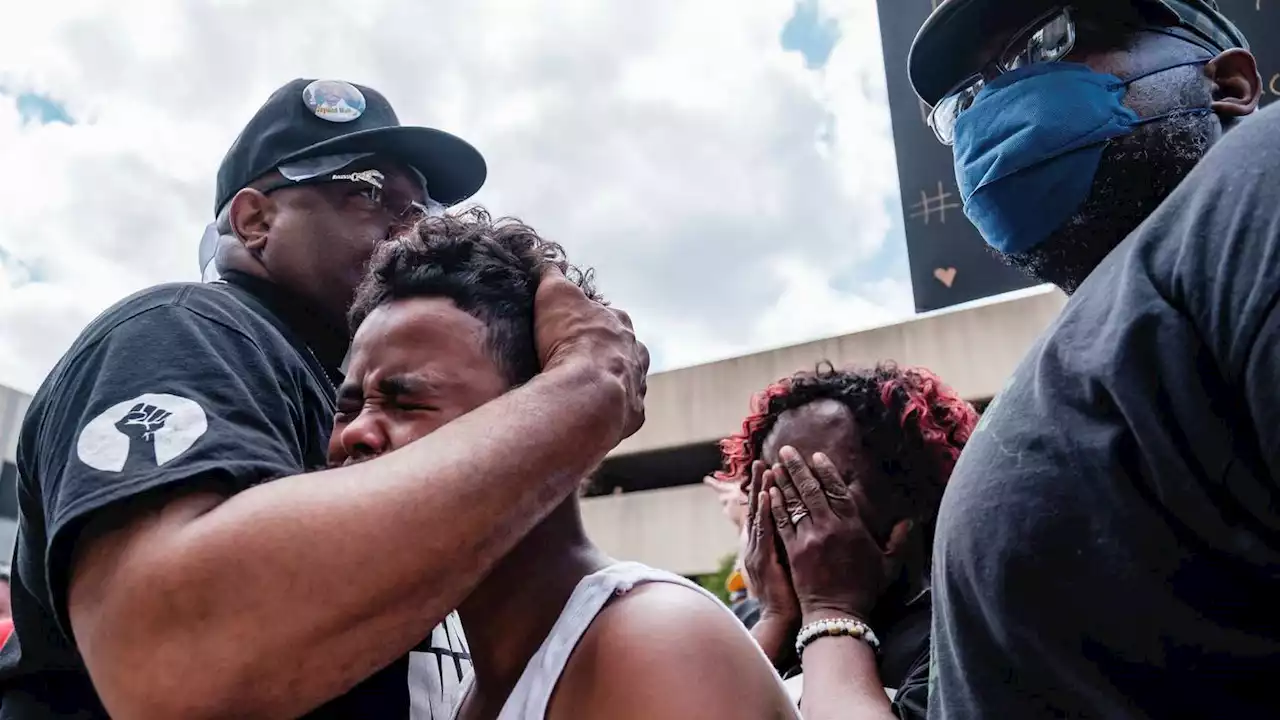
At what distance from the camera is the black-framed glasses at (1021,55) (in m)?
1.83

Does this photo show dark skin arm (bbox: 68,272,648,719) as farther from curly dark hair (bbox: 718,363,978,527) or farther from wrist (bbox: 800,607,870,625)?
curly dark hair (bbox: 718,363,978,527)

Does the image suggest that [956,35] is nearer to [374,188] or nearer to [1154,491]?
[1154,491]

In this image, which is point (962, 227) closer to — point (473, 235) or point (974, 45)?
point (974, 45)

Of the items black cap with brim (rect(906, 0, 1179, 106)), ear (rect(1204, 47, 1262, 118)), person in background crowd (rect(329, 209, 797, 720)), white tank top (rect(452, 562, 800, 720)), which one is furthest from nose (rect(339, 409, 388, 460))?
ear (rect(1204, 47, 1262, 118))

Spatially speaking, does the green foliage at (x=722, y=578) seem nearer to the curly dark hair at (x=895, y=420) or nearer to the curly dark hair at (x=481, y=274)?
the curly dark hair at (x=895, y=420)

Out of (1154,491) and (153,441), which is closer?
(1154,491)

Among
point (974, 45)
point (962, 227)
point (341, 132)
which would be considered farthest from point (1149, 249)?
point (962, 227)

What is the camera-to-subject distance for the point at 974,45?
2.05m

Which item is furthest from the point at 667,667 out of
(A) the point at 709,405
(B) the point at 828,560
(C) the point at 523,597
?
(A) the point at 709,405

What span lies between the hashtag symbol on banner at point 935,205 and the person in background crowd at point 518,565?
207 cm

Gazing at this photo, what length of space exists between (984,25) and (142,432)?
1.90 m

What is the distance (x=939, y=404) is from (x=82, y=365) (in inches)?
89.4

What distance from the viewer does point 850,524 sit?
235 cm

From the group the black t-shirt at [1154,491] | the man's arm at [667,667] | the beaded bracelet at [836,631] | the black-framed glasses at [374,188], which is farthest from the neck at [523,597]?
the black-framed glasses at [374,188]
